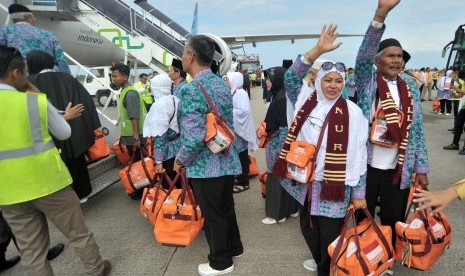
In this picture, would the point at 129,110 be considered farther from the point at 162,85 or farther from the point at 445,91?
the point at 445,91

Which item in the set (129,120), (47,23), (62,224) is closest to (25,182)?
(62,224)

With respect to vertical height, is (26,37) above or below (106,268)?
above

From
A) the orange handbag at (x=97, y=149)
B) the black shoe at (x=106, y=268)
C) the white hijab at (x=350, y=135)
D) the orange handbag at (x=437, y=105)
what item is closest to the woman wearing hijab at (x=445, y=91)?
the orange handbag at (x=437, y=105)

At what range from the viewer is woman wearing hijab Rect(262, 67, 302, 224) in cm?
340

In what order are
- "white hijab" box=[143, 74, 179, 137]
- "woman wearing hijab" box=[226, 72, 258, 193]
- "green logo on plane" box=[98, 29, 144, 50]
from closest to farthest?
"white hijab" box=[143, 74, 179, 137]
"woman wearing hijab" box=[226, 72, 258, 193]
"green logo on plane" box=[98, 29, 144, 50]

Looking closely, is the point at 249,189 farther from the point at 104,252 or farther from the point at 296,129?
the point at 296,129

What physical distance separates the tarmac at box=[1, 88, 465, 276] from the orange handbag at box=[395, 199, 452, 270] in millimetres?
568

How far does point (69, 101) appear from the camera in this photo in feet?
11.1

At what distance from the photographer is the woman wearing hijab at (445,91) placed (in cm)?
1004

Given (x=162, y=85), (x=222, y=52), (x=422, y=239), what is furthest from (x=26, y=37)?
(x=422, y=239)

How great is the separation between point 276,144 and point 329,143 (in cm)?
150

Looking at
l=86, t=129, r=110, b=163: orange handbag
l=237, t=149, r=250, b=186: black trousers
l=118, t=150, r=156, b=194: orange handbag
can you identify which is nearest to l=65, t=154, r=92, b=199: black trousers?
l=86, t=129, r=110, b=163: orange handbag

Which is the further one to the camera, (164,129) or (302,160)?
(164,129)

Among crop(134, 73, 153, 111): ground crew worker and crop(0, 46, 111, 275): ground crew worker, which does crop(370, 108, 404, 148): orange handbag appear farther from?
crop(134, 73, 153, 111): ground crew worker
